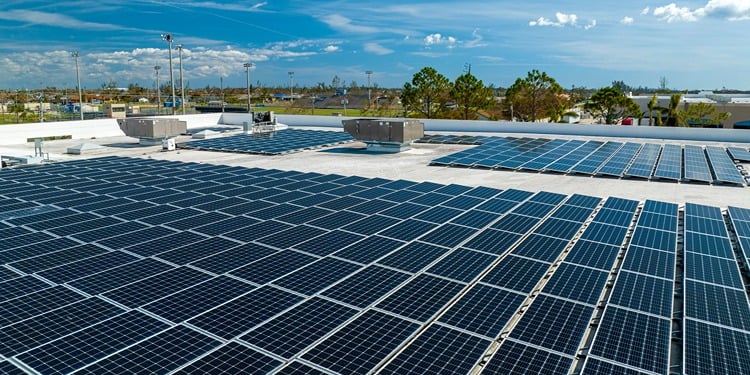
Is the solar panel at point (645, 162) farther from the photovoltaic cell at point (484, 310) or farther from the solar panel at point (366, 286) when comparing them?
the solar panel at point (366, 286)

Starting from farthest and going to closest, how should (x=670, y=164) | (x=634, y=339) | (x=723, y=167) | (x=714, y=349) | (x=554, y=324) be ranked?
(x=670, y=164) < (x=723, y=167) < (x=554, y=324) < (x=634, y=339) < (x=714, y=349)

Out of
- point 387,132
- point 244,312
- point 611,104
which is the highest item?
point 611,104

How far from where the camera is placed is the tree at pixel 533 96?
3211 inches

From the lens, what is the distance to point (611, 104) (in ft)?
246

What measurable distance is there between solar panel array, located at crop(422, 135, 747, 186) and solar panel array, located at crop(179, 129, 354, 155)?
515 inches

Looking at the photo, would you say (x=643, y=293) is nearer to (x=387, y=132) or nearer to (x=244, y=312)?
(x=244, y=312)

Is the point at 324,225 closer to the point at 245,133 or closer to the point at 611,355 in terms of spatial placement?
the point at 611,355

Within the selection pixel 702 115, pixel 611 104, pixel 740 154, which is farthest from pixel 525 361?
pixel 611 104

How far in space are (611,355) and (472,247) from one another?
18.7 feet

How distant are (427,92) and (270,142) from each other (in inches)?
1798

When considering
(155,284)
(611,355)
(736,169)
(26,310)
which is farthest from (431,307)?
(736,169)

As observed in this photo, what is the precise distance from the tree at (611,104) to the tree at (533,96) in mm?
6018

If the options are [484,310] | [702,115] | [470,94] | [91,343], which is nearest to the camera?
[91,343]

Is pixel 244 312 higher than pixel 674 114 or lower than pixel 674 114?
lower
